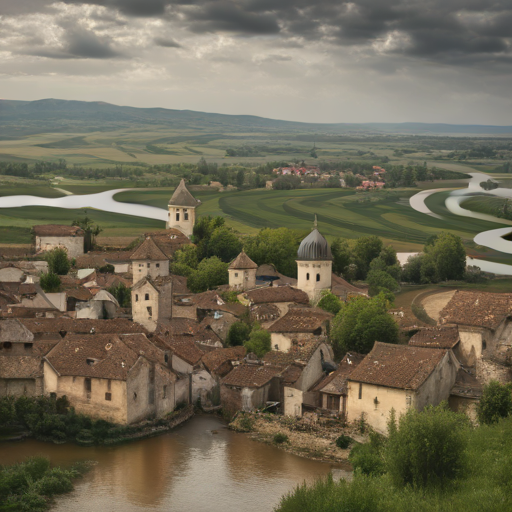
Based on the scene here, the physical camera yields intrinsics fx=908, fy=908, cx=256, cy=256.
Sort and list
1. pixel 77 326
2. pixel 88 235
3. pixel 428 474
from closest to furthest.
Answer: pixel 428 474
pixel 77 326
pixel 88 235

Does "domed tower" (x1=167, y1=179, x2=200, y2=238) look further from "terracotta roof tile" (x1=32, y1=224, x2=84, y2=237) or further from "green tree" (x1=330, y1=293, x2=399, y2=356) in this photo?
"green tree" (x1=330, y1=293, x2=399, y2=356)

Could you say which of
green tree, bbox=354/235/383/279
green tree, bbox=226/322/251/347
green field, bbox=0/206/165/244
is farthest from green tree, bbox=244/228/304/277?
green field, bbox=0/206/165/244

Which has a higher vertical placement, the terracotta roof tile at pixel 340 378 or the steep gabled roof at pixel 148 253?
the steep gabled roof at pixel 148 253

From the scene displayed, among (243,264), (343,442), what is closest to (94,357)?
(343,442)

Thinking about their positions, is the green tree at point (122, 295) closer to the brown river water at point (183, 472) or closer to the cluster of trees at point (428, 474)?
the brown river water at point (183, 472)

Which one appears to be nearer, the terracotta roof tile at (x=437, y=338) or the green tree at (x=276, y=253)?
the terracotta roof tile at (x=437, y=338)

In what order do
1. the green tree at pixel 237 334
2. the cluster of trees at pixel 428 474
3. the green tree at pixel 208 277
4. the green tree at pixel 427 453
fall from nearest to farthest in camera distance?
1. the cluster of trees at pixel 428 474
2. the green tree at pixel 427 453
3. the green tree at pixel 237 334
4. the green tree at pixel 208 277

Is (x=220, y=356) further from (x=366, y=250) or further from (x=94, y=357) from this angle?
(x=366, y=250)

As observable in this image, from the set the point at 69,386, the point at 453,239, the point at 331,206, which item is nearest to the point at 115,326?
the point at 69,386

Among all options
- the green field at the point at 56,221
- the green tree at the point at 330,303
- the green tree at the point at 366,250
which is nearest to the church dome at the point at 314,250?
the green tree at the point at 330,303
